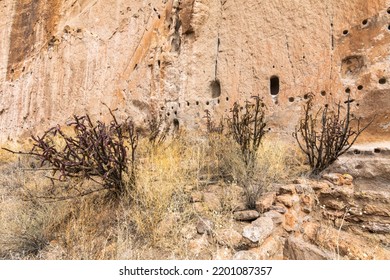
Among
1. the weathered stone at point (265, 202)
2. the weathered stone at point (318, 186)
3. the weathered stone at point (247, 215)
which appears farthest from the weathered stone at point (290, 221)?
the weathered stone at point (318, 186)

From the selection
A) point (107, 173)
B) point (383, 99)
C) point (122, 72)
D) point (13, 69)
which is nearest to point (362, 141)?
point (383, 99)

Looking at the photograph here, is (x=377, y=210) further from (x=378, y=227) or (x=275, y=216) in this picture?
(x=275, y=216)

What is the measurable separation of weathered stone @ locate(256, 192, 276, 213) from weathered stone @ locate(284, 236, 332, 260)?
301 mm

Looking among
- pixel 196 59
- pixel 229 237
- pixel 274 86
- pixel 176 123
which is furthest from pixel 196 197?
pixel 196 59

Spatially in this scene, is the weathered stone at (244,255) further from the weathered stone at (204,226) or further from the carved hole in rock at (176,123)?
the carved hole in rock at (176,123)

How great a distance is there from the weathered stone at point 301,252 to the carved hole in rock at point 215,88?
3695 millimetres

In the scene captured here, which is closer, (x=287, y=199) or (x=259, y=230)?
(x=259, y=230)

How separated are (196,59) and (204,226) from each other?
4343mm

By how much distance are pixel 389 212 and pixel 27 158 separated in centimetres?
554

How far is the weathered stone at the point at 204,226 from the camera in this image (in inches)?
72.9

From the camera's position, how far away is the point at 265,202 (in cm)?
222

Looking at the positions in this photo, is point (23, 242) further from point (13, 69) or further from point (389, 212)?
point (13, 69)

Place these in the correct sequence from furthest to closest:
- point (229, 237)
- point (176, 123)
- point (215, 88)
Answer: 1. point (176, 123)
2. point (215, 88)
3. point (229, 237)

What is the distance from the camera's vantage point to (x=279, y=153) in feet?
10.9
